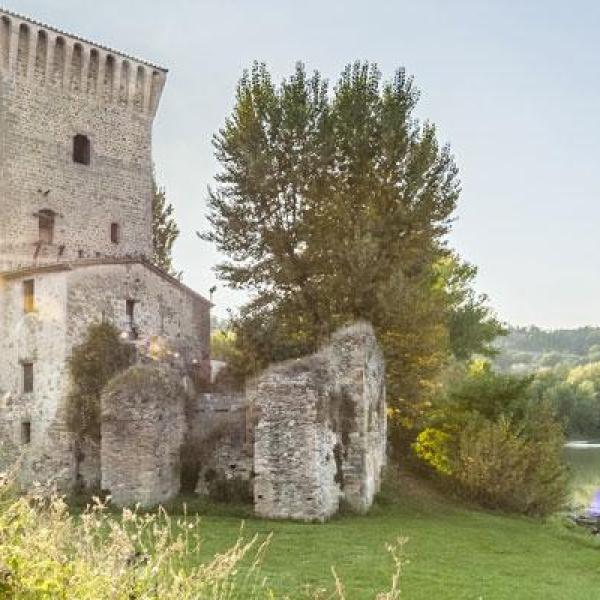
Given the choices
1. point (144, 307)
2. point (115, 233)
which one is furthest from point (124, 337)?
point (115, 233)

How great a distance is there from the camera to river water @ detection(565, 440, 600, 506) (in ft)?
115

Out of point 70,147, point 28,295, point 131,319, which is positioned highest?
point 70,147

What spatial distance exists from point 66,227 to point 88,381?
8975mm

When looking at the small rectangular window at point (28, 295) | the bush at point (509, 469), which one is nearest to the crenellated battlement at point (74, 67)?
the small rectangular window at point (28, 295)

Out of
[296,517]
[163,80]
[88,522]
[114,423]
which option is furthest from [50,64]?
[88,522]

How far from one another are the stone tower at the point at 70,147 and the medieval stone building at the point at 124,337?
2.0 inches

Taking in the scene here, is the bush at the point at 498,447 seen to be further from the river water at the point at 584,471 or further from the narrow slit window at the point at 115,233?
the narrow slit window at the point at 115,233

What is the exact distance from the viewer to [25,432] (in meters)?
24.0

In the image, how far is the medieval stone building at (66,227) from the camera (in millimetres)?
23594

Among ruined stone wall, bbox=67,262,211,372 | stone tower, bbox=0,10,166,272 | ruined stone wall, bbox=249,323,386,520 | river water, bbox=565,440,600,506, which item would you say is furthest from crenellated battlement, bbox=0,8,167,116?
river water, bbox=565,440,600,506

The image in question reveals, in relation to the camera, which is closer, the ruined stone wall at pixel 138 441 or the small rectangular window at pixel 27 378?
the ruined stone wall at pixel 138 441

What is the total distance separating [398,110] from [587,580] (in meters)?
17.7

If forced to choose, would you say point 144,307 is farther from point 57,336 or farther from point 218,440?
point 218,440

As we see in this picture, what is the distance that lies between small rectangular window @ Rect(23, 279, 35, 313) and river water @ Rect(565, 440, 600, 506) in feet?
65.6
